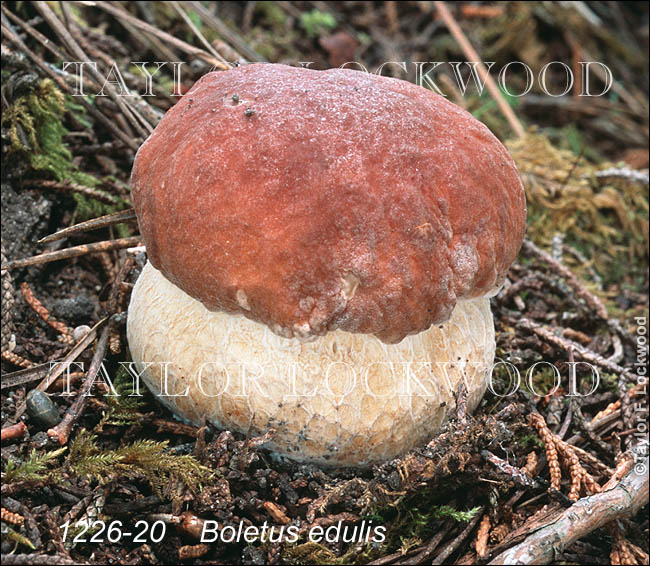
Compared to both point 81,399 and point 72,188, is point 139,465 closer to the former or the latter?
point 81,399

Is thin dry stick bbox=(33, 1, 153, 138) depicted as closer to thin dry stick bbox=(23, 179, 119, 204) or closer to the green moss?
thin dry stick bbox=(23, 179, 119, 204)

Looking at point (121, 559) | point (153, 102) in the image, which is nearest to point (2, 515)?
point (121, 559)

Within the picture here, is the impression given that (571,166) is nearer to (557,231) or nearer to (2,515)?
(557,231)

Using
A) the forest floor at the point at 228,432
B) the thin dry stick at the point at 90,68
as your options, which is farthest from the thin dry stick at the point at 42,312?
the thin dry stick at the point at 90,68

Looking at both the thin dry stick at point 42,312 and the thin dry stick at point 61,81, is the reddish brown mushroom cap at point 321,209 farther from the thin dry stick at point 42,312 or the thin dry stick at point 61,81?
the thin dry stick at point 61,81

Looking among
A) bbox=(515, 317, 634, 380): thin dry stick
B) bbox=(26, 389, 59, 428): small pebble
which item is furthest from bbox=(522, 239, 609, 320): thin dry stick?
bbox=(26, 389, 59, 428): small pebble
